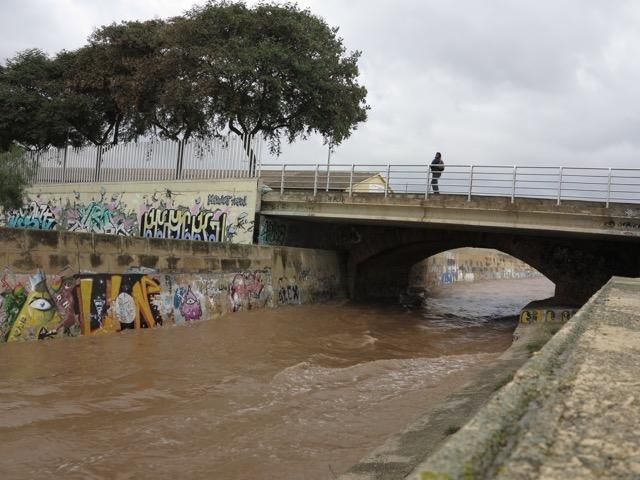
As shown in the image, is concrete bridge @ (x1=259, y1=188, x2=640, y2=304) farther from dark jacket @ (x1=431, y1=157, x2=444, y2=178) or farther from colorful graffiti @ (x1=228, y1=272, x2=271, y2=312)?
colorful graffiti @ (x1=228, y1=272, x2=271, y2=312)

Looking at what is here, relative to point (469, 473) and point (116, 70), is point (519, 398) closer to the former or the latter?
point (469, 473)

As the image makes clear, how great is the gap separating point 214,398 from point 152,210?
15401 millimetres

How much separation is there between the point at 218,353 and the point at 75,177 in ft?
55.3

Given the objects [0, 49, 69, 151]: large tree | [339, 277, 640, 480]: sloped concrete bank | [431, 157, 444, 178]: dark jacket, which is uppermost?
[0, 49, 69, 151]: large tree

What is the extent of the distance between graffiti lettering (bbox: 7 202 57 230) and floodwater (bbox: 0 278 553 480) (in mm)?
14251

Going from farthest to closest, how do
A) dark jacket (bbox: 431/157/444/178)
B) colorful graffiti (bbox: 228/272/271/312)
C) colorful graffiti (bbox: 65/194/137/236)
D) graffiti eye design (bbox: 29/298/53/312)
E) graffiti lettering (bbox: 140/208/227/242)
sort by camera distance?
1. colorful graffiti (bbox: 65/194/137/236)
2. graffiti lettering (bbox: 140/208/227/242)
3. dark jacket (bbox: 431/157/444/178)
4. colorful graffiti (bbox: 228/272/271/312)
5. graffiti eye design (bbox: 29/298/53/312)

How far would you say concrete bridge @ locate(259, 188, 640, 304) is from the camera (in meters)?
17.2

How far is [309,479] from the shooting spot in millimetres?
4902

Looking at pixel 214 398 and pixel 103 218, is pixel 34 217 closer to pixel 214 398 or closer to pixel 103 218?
pixel 103 218

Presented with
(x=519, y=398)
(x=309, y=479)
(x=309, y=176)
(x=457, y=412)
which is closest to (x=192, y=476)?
(x=309, y=479)

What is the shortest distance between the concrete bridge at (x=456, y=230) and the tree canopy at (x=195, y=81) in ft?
13.1

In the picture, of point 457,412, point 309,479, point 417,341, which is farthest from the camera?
point 417,341

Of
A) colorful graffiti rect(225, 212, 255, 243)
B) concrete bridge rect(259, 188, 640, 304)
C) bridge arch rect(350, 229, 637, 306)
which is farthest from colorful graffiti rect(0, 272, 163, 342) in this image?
bridge arch rect(350, 229, 637, 306)

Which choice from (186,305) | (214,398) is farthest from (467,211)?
(214,398)
